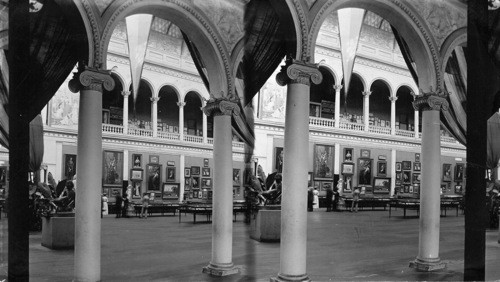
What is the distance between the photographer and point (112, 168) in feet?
18.2

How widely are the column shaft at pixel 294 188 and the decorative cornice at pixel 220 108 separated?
3.30ft

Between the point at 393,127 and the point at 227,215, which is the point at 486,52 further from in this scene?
the point at 227,215

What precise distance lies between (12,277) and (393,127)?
6.22m

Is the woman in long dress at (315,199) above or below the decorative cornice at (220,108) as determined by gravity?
below

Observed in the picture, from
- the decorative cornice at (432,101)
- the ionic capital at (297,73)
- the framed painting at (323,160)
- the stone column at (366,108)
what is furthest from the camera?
the stone column at (366,108)

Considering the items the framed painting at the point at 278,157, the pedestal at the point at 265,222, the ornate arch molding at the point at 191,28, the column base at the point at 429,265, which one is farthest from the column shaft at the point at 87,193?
the column base at the point at 429,265

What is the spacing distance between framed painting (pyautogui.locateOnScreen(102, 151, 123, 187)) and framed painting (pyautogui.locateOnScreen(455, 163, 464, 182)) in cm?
450

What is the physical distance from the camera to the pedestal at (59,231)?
646 centimetres

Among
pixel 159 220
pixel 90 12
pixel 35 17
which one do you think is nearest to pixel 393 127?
pixel 159 220

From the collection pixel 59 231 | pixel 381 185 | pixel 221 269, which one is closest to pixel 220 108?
pixel 221 269

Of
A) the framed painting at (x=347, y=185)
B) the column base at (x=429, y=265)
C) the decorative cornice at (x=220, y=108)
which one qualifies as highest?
the decorative cornice at (x=220, y=108)

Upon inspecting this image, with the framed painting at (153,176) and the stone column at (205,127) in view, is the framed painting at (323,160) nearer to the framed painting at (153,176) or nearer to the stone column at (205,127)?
the stone column at (205,127)

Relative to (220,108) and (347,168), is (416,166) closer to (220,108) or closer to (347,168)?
(347,168)

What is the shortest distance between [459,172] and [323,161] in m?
2.31
